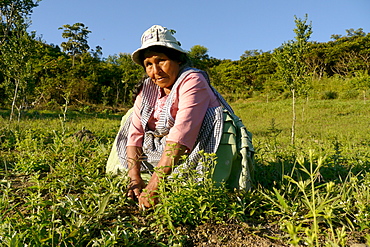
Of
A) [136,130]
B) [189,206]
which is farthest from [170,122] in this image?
[189,206]

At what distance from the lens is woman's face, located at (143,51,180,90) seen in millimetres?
2430

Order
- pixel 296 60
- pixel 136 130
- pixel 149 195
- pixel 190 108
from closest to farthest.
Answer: pixel 149 195, pixel 190 108, pixel 136 130, pixel 296 60

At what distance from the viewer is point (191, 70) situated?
93.7 inches

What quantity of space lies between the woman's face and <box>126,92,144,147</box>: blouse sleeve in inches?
13.2

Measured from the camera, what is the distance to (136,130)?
8.72 ft

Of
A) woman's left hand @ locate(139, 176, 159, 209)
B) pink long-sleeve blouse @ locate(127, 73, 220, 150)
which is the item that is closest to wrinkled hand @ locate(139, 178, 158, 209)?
woman's left hand @ locate(139, 176, 159, 209)

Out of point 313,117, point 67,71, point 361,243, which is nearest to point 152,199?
point 361,243

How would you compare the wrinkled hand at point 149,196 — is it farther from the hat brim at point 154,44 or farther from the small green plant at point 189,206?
the hat brim at point 154,44

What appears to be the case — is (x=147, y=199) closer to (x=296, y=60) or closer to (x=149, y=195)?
(x=149, y=195)

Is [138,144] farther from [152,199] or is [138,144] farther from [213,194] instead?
[213,194]

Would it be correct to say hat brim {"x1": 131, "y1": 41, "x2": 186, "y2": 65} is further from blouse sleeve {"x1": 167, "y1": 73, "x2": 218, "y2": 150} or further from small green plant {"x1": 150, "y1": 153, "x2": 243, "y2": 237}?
small green plant {"x1": 150, "y1": 153, "x2": 243, "y2": 237}

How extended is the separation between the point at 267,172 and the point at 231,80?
3725 centimetres

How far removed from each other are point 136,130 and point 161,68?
1.96 ft

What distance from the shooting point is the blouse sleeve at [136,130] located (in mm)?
2621
